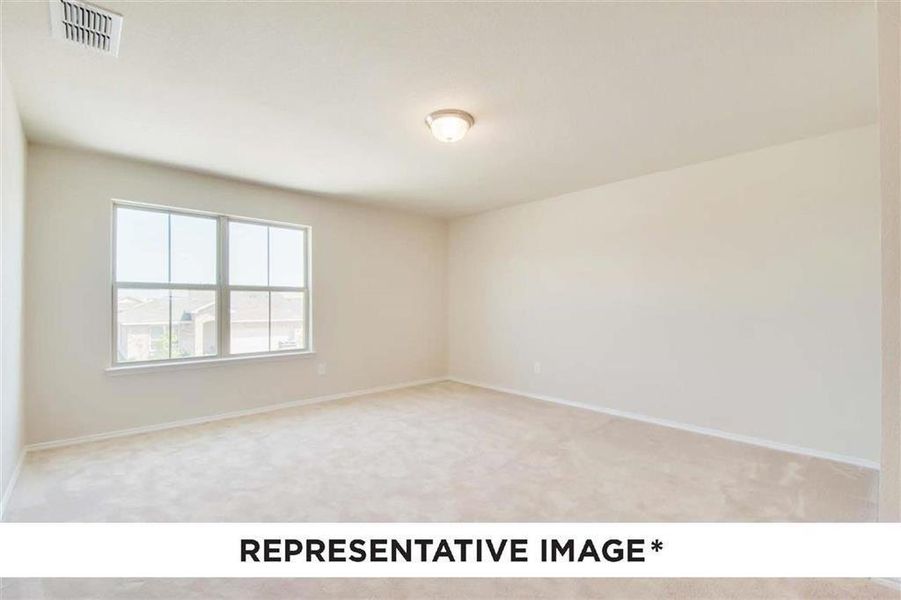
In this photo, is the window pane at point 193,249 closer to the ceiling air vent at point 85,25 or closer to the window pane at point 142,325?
the window pane at point 142,325

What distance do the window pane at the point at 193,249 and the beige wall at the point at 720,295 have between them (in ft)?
10.9

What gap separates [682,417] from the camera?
388cm

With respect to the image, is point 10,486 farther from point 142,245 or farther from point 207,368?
point 142,245

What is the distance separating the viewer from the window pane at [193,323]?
3982 mm

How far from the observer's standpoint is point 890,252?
1.76m

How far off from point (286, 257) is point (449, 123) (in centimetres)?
285

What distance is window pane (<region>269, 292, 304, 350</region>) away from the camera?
15.3 ft

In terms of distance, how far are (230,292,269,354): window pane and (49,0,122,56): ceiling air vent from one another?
2.67 metres

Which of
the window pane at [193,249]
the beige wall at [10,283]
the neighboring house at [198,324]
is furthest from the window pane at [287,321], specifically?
the beige wall at [10,283]

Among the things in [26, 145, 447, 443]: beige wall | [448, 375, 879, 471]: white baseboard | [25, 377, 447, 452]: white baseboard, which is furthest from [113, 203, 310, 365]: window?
[448, 375, 879, 471]: white baseboard

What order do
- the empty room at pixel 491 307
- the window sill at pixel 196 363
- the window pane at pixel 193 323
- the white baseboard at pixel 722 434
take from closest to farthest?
the empty room at pixel 491 307 → the white baseboard at pixel 722 434 → the window sill at pixel 196 363 → the window pane at pixel 193 323

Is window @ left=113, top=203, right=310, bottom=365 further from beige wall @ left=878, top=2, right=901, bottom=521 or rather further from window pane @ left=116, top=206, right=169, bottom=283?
beige wall @ left=878, top=2, right=901, bottom=521
